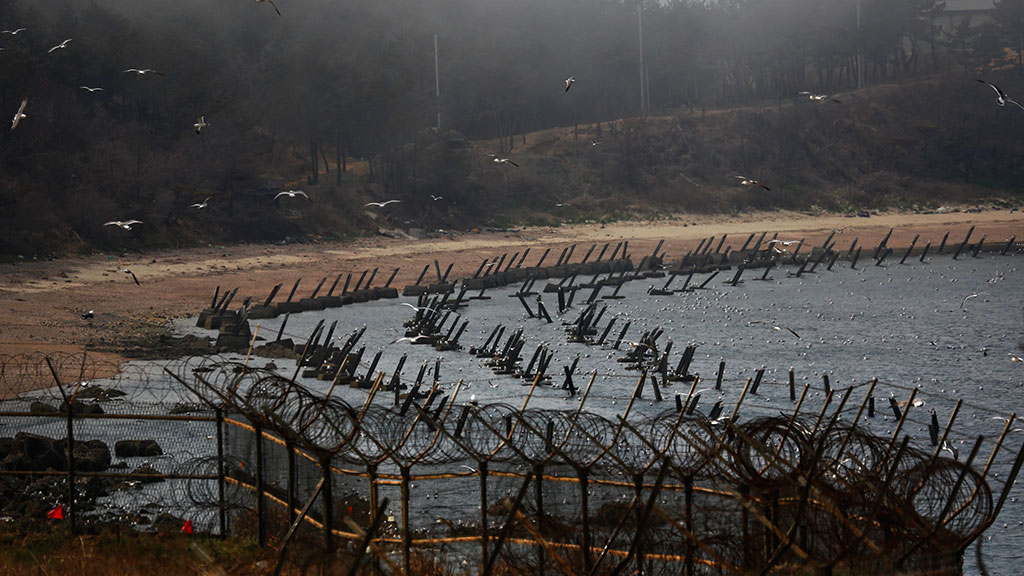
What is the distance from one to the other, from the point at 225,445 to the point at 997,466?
58.7ft

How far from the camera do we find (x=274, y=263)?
63.8 metres

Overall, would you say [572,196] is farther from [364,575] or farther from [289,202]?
[364,575]

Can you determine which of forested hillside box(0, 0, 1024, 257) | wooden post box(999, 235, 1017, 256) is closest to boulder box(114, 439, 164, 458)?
forested hillside box(0, 0, 1024, 257)

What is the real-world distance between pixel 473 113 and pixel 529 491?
291 ft

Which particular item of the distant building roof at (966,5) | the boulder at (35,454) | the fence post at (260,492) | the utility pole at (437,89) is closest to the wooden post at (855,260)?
the utility pole at (437,89)

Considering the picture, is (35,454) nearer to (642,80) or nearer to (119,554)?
(119,554)

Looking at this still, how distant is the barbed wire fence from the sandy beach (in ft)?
57.5

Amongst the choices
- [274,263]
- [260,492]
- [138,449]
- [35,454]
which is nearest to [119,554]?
[260,492]

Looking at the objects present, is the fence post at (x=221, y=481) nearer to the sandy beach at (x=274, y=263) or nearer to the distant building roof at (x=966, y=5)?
the sandy beach at (x=274, y=263)

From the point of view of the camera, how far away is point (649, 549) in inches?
550

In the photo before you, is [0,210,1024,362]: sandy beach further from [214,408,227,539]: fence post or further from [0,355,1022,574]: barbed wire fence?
[214,408,227,539]: fence post

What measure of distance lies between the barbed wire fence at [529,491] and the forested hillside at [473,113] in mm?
38808

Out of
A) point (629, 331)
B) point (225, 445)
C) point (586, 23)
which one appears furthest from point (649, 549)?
point (586, 23)

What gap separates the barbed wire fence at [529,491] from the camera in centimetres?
1245
